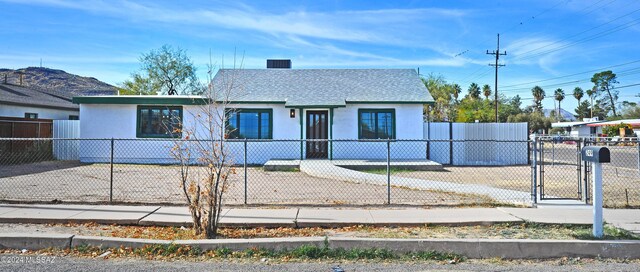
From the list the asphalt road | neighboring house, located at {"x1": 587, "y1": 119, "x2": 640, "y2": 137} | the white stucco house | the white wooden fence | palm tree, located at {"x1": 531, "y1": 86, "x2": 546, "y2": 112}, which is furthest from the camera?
palm tree, located at {"x1": 531, "y1": 86, "x2": 546, "y2": 112}

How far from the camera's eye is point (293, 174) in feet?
49.0

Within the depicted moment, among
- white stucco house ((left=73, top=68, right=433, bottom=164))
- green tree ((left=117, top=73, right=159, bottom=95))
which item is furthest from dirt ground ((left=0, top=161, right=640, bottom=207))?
green tree ((left=117, top=73, right=159, bottom=95))

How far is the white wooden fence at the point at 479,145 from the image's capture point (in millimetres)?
20062

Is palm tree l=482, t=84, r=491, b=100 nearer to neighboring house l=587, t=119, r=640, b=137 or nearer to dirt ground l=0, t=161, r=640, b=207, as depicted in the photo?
neighboring house l=587, t=119, r=640, b=137

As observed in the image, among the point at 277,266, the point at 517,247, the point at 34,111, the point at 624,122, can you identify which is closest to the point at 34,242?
the point at 277,266

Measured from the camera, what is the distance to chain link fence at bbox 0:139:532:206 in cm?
952

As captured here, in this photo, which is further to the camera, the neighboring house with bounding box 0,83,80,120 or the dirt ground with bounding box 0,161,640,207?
the neighboring house with bounding box 0,83,80,120

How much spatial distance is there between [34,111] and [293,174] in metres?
17.8

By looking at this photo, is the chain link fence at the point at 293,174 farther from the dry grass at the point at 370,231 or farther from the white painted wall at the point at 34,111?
the white painted wall at the point at 34,111

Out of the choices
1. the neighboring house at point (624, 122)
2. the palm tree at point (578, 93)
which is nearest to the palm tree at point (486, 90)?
the neighboring house at point (624, 122)

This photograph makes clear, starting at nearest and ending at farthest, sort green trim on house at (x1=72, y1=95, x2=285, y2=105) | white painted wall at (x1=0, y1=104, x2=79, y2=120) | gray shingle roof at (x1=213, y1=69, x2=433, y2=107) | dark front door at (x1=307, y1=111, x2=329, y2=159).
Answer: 1. green trim on house at (x1=72, y1=95, x2=285, y2=105)
2. gray shingle roof at (x1=213, y1=69, x2=433, y2=107)
3. dark front door at (x1=307, y1=111, x2=329, y2=159)
4. white painted wall at (x1=0, y1=104, x2=79, y2=120)

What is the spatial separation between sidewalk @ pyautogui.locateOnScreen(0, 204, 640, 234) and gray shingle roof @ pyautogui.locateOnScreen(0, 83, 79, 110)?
16452 millimetres

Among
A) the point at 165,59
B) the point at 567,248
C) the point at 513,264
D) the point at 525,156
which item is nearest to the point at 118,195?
the point at 513,264

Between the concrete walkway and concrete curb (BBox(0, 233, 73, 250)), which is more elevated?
the concrete walkway
